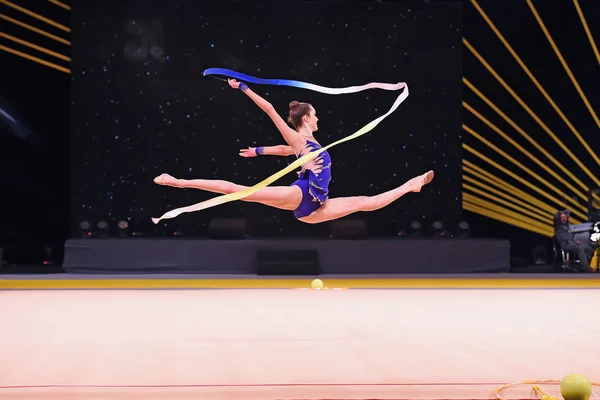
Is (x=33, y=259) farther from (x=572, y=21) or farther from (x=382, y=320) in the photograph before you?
(x=572, y=21)

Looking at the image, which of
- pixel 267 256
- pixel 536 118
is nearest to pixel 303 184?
pixel 267 256

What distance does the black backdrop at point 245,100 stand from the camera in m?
11.1

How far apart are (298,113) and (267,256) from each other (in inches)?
88.8

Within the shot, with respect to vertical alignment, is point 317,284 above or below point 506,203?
below

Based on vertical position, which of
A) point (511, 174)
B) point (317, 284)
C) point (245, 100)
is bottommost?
point (317, 284)

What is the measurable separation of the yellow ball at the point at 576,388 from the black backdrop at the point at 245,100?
780 cm

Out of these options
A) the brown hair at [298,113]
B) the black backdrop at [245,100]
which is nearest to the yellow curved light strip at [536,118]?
the black backdrop at [245,100]

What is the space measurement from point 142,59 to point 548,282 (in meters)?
6.58

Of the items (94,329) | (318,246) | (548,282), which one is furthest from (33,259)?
(548,282)

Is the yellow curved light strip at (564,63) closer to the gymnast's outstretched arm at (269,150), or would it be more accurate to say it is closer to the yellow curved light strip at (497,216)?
the yellow curved light strip at (497,216)

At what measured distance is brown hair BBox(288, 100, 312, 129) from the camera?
27.6ft

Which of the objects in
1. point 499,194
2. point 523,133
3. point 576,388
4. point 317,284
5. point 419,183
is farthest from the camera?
point 499,194

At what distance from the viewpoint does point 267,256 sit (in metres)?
9.88

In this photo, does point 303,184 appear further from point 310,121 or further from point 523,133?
point 523,133
